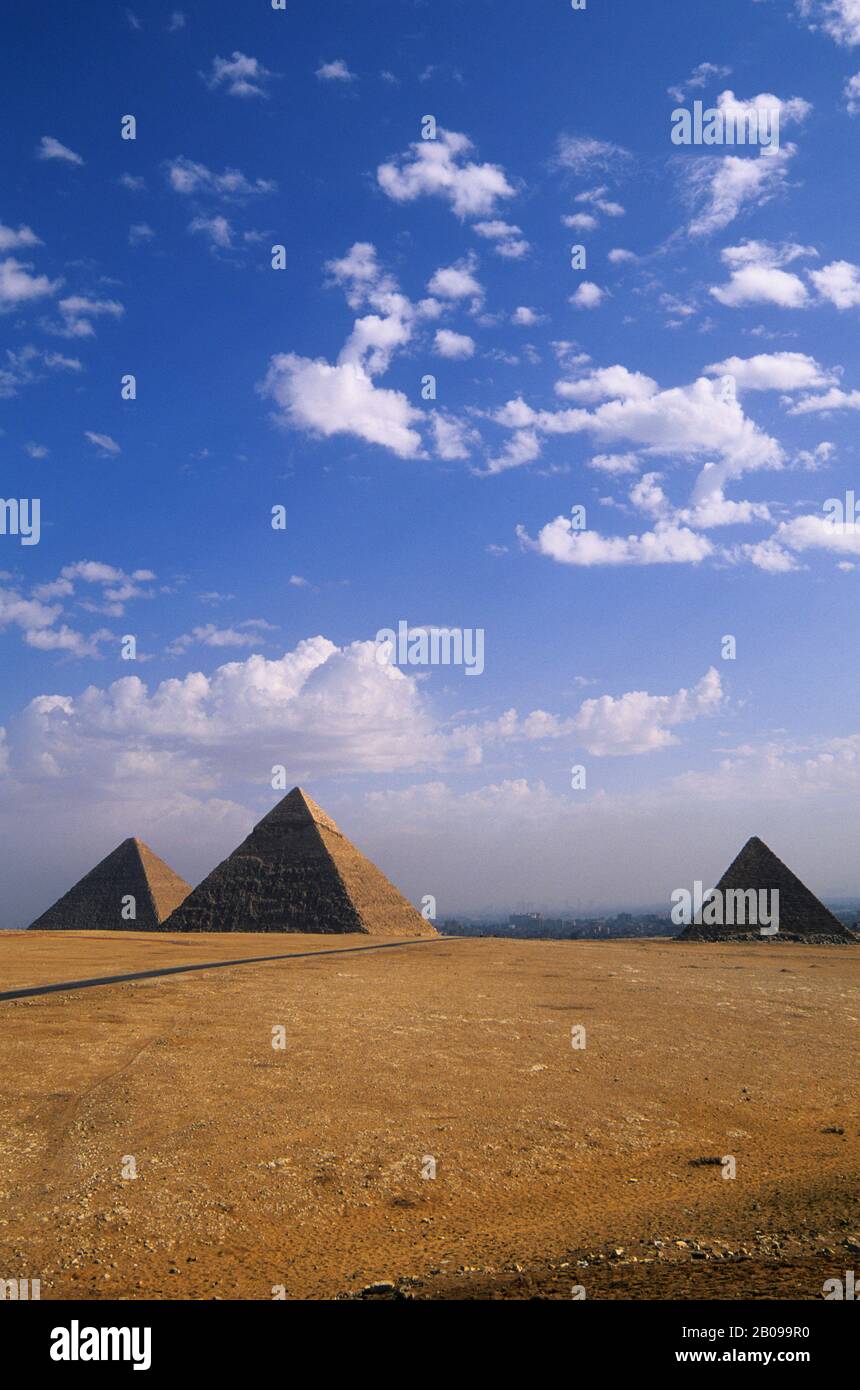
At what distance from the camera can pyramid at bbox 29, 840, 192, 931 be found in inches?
2594

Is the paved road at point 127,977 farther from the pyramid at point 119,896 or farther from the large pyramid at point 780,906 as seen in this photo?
the pyramid at point 119,896

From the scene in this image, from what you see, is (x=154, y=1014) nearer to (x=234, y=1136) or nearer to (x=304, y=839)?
(x=234, y=1136)

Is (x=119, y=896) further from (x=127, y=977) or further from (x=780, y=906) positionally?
(x=780, y=906)

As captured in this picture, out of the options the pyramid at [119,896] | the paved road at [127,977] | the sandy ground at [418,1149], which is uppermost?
the sandy ground at [418,1149]

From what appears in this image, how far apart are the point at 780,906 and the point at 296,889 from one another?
111 feet

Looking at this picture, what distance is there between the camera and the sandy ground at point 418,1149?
533 cm

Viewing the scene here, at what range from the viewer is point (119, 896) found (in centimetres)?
6750

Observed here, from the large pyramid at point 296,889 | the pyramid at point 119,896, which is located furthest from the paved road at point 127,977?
the pyramid at point 119,896

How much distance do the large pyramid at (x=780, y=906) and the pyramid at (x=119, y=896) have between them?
4246 centimetres

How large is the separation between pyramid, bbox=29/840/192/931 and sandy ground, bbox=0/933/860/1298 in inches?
2061

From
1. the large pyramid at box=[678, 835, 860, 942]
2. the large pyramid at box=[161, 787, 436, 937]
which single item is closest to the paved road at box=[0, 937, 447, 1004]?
the large pyramid at box=[161, 787, 436, 937]

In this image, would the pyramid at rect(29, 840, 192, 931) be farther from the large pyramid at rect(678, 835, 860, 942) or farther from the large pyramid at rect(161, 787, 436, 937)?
the large pyramid at rect(678, 835, 860, 942)

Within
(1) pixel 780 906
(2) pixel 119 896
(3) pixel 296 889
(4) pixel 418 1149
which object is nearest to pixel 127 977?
(4) pixel 418 1149
